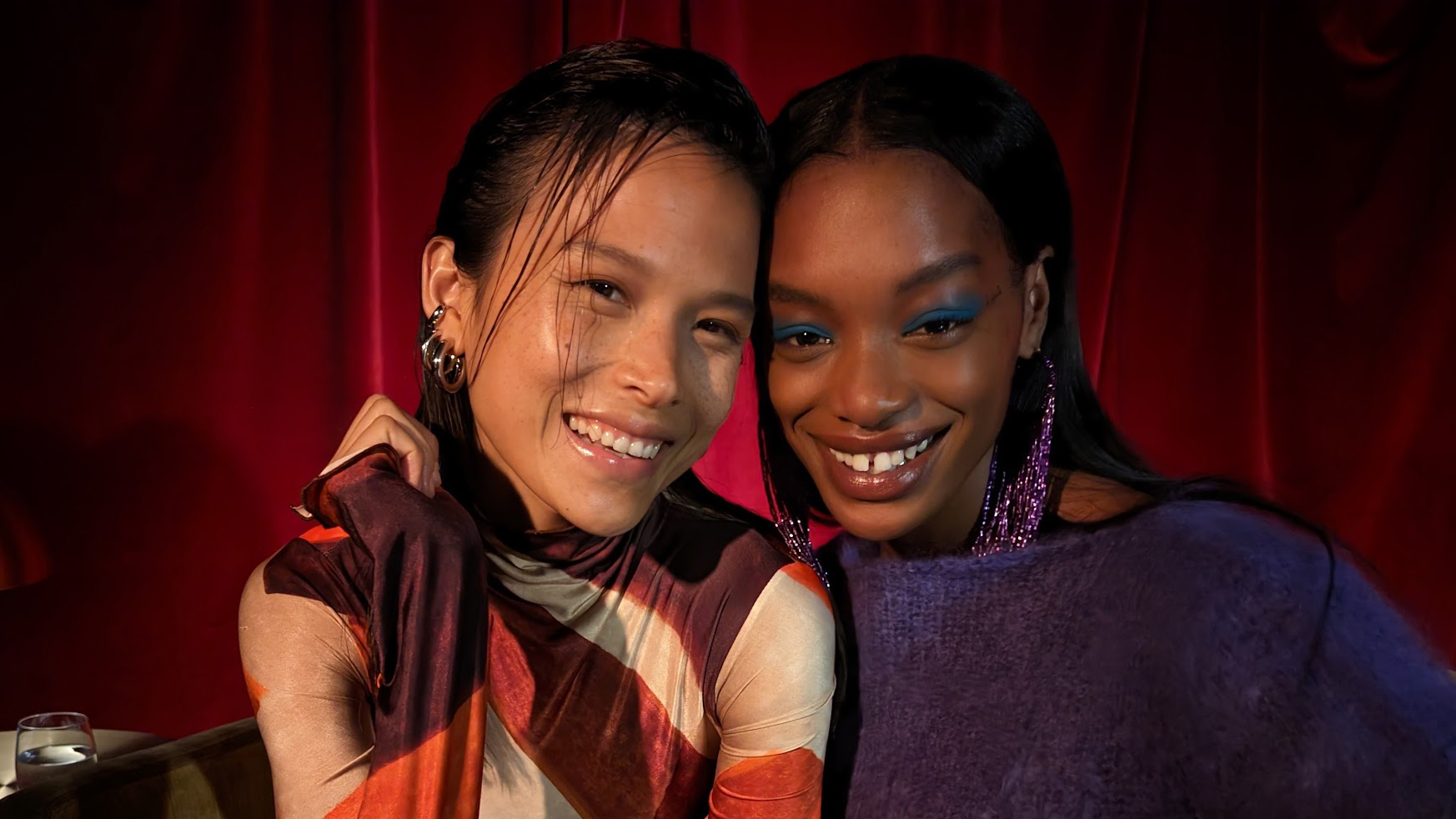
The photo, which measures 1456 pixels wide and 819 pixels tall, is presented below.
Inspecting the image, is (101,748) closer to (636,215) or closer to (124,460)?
(124,460)

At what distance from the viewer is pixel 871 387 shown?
1207 millimetres

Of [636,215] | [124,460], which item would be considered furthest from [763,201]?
[124,460]

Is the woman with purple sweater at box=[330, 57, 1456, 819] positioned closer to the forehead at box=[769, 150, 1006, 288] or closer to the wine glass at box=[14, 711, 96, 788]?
the forehead at box=[769, 150, 1006, 288]

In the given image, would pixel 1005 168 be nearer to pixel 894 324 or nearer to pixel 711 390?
pixel 894 324

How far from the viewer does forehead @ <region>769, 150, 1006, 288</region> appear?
119 cm

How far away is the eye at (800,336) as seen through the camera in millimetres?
1255

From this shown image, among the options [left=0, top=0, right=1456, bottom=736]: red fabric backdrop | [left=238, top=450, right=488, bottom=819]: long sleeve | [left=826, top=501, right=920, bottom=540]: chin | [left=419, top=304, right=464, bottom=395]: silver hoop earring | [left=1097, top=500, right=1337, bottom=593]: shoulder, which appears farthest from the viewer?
[left=0, top=0, right=1456, bottom=736]: red fabric backdrop

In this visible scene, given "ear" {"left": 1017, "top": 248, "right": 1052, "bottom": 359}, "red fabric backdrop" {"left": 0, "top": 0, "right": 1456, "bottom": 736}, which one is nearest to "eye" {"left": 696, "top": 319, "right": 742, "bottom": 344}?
"ear" {"left": 1017, "top": 248, "right": 1052, "bottom": 359}

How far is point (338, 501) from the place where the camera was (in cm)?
101

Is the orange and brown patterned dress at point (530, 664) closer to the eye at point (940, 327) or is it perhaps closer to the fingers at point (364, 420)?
the fingers at point (364, 420)

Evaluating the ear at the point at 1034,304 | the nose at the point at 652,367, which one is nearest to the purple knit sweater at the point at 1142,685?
the ear at the point at 1034,304

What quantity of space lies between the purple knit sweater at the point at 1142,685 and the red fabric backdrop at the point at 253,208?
1.33 meters

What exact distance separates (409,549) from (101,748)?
52.6 inches

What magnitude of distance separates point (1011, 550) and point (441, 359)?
686 mm
